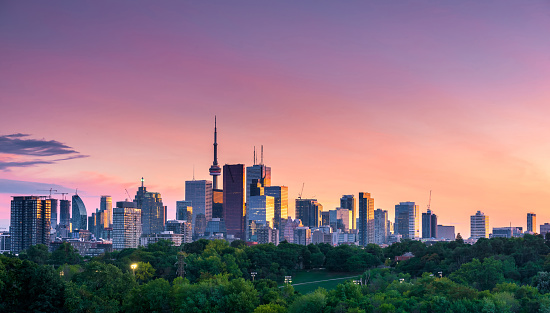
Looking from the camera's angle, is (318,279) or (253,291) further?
(318,279)

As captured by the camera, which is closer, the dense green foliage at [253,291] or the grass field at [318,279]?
the dense green foliage at [253,291]

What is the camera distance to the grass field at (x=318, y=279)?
118375 millimetres

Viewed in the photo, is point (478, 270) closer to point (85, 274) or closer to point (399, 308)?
point (399, 308)

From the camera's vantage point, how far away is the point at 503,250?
120875 millimetres

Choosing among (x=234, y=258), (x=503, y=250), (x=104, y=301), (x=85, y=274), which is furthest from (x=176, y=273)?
(x=503, y=250)

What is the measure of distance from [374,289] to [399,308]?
20.2m

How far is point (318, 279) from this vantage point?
129m

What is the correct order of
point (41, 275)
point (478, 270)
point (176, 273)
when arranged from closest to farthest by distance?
point (41, 275) → point (478, 270) → point (176, 273)

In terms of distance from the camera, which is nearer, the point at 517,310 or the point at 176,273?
the point at 517,310

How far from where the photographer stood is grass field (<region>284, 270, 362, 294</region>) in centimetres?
11838

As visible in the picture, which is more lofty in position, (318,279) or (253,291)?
(253,291)

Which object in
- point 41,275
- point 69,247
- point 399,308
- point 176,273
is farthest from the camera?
point 69,247

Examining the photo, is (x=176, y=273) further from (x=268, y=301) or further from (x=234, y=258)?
(x=268, y=301)

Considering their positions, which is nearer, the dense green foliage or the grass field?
the dense green foliage
